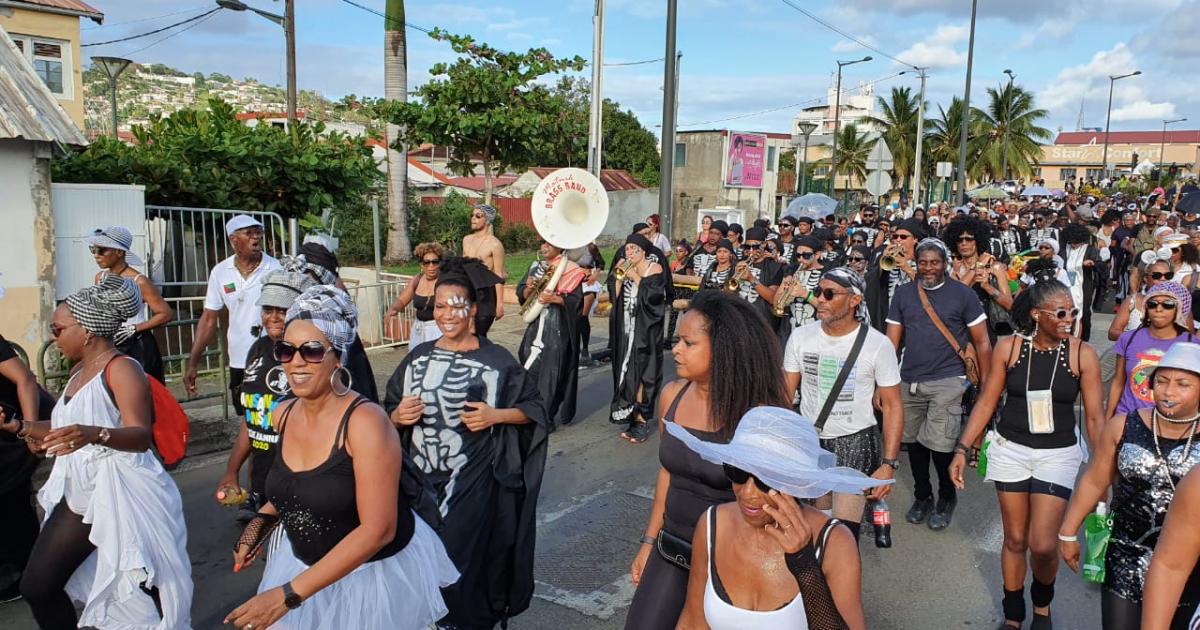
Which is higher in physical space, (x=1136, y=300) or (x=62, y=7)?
(x=62, y=7)

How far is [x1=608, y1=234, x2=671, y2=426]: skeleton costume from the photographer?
8.44m

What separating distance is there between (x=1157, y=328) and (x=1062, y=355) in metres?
0.94

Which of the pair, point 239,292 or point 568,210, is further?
point 568,210

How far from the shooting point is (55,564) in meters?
3.57

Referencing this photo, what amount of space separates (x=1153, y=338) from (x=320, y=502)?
4402 mm

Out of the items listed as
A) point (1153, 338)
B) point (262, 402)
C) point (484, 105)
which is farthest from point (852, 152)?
point (262, 402)

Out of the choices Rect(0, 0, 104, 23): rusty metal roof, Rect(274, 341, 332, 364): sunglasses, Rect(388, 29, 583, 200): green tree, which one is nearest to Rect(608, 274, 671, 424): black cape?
Rect(274, 341, 332, 364): sunglasses

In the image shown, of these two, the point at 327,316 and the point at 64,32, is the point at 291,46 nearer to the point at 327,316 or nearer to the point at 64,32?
the point at 64,32

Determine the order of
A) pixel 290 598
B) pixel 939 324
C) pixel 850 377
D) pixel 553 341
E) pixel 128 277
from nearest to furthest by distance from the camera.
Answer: pixel 290 598
pixel 850 377
pixel 128 277
pixel 939 324
pixel 553 341

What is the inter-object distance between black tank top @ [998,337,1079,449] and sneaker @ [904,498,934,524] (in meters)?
1.86

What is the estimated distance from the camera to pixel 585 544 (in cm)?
565

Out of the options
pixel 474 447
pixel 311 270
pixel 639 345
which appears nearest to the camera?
pixel 474 447

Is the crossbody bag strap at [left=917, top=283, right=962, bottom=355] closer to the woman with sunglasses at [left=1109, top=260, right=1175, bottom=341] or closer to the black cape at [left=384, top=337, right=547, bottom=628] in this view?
the woman with sunglasses at [left=1109, top=260, right=1175, bottom=341]

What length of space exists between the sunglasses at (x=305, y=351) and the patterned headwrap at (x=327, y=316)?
60 mm
